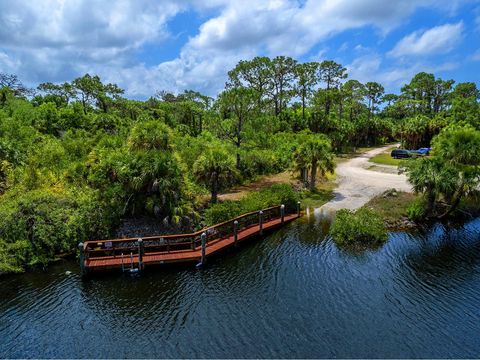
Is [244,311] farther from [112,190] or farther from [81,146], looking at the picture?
[81,146]

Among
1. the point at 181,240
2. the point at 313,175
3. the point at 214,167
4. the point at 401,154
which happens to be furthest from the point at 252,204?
the point at 401,154

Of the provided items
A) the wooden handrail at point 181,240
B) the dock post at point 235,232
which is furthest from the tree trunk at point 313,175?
the dock post at point 235,232


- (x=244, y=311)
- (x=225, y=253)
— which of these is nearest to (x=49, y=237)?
(x=225, y=253)

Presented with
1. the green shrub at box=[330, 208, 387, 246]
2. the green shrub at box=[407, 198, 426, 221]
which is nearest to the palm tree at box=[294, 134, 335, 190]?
the green shrub at box=[407, 198, 426, 221]

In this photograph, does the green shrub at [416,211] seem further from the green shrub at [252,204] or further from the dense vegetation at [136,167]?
the green shrub at [252,204]

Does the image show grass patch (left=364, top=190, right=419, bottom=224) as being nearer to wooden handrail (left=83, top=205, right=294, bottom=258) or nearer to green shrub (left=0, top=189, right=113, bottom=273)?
wooden handrail (left=83, top=205, right=294, bottom=258)

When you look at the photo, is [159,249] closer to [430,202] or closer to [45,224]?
[45,224]
